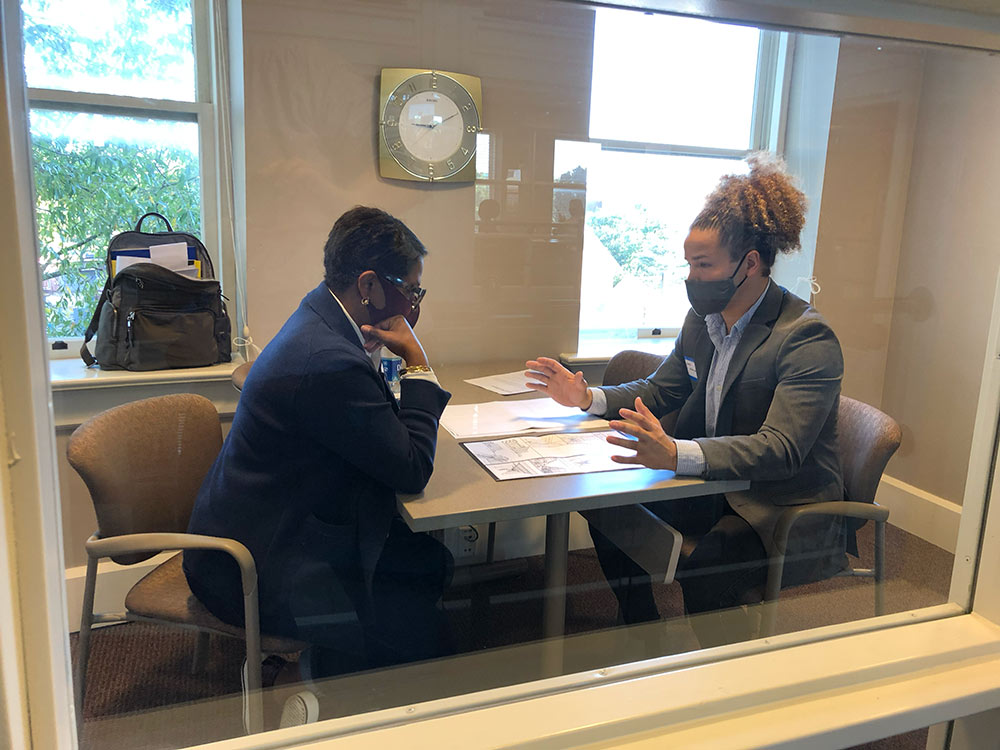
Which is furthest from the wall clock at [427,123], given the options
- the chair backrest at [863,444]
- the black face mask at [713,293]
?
the chair backrest at [863,444]

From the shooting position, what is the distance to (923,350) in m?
1.29

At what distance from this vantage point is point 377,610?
3.72 feet

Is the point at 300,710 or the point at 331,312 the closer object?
the point at 300,710

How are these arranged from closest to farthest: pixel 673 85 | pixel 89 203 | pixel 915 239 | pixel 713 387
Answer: pixel 89 203
pixel 673 85
pixel 915 239
pixel 713 387

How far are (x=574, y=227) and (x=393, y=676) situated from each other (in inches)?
31.0

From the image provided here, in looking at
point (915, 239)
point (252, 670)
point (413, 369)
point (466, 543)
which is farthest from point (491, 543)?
point (915, 239)

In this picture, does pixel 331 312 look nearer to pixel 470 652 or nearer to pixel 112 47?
pixel 112 47

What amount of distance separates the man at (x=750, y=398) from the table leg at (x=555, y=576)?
0.40 feet

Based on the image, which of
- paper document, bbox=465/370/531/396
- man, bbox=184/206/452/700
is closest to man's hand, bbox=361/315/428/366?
man, bbox=184/206/452/700

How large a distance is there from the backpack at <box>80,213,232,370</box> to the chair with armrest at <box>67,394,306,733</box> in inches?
2.4

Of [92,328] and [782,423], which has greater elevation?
[92,328]

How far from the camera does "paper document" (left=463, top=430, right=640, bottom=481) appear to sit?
1.27m

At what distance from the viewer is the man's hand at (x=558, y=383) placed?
1.27 meters

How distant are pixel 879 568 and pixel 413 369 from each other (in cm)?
91
